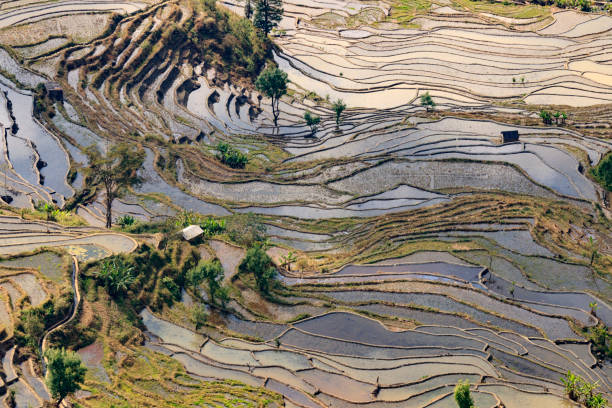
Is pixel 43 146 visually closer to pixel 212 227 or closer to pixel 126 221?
pixel 126 221

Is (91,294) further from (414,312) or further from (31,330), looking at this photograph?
(414,312)

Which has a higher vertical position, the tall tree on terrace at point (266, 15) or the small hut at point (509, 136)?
the tall tree on terrace at point (266, 15)

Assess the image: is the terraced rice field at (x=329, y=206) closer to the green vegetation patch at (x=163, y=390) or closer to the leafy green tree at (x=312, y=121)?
the green vegetation patch at (x=163, y=390)

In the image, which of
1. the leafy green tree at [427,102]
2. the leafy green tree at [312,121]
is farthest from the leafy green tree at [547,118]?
the leafy green tree at [312,121]

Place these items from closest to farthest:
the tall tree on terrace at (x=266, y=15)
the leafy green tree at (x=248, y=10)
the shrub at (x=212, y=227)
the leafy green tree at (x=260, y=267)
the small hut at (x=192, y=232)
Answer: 1. the leafy green tree at (x=260, y=267)
2. the small hut at (x=192, y=232)
3. the shrub at (x=212, y=227)
4. the tall tree on terrace at (x=266, y=15)
5. the leafy green tree at (x=248, y=10)

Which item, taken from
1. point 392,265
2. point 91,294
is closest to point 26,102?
point 91,294

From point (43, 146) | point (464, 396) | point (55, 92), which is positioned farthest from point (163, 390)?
point (55, 92)

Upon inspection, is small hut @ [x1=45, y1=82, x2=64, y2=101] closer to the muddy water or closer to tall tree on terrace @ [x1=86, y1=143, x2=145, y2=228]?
the muddy water
